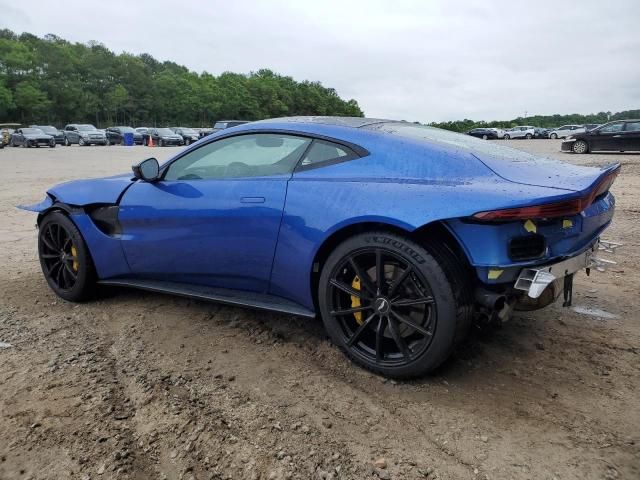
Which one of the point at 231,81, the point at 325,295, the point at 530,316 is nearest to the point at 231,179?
the point at 325,295

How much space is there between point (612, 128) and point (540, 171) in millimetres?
20541

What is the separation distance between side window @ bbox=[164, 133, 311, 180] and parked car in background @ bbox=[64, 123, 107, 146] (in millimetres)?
38393

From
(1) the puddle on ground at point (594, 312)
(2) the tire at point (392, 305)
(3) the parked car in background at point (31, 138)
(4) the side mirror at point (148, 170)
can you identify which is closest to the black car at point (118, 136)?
(3) the parked car in background at point (31, 138)

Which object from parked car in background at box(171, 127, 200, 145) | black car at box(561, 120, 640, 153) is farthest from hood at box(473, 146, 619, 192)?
parked car in background at box(171, 127, 200, 145)

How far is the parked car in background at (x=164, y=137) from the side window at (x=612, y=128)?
97.1 ft

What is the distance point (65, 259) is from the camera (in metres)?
4.10

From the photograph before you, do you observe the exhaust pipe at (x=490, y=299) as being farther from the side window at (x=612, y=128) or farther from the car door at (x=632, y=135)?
the side window at (x=612, y=128)

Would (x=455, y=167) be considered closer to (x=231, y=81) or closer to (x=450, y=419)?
(x=450, y=419)

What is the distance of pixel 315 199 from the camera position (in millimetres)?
2941

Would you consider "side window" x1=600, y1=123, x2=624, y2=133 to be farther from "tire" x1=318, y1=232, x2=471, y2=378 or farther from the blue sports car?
"tire" x1=318, y1=232, x2=471, y2=378

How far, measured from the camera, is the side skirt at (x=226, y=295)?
122 inches

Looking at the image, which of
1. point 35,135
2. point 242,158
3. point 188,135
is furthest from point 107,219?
point 188,135

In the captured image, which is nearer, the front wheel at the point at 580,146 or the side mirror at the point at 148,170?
the side mirror at the point at 148,170

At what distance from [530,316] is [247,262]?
2057mm
